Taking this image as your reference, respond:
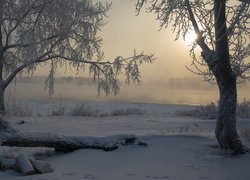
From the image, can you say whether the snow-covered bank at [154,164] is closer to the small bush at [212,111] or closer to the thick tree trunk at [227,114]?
the thick tree trunk at [227,114]

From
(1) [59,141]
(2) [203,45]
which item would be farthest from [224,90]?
(1) [59,141]

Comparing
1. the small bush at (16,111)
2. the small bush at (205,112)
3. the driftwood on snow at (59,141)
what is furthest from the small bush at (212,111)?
the driftwood on snow at (59,141)

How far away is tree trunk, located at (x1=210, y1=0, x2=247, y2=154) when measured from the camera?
31.1ft

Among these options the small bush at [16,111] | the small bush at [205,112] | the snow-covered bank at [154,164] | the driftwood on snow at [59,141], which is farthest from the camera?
the small bush at [16,111]

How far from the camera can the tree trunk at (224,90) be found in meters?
9.48

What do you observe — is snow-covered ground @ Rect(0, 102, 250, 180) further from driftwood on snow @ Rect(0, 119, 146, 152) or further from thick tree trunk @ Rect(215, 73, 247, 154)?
thick tree trunk @ Rect(215, 73, 247, 154)

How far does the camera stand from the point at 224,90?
9.77m

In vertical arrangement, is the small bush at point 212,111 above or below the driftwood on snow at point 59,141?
above

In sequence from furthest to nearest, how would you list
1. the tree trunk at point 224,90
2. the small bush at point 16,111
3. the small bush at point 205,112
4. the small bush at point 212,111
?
the small bush at point 16,111
the small bush at point 205,112
the small bush at point 212,111
the tree trunk at point 224,90

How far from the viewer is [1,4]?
19938 millimetres

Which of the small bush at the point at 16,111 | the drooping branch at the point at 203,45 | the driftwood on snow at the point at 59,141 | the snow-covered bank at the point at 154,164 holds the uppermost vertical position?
the drooping branch at the point at 203,45

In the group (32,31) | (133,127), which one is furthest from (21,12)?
(133,127)

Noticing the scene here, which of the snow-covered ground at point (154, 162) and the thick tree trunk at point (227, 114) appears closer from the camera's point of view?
the snow-covered ground at point (154, 162)

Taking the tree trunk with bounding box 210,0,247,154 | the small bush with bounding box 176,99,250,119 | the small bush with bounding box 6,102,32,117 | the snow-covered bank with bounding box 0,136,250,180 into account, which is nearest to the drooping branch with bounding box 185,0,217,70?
the tree trunk with bounding box 210,0,247,154
